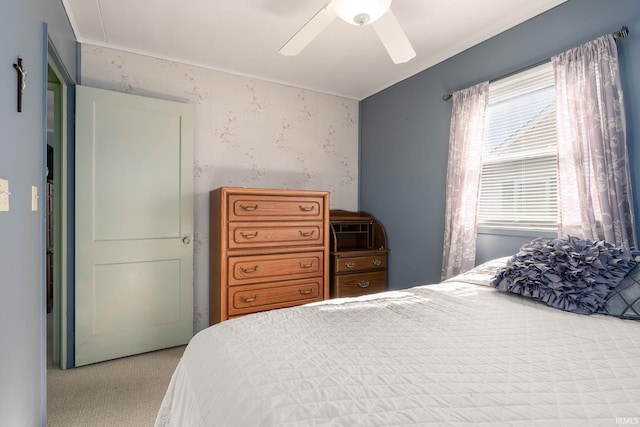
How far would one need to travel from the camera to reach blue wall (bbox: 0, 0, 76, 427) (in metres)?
1.15

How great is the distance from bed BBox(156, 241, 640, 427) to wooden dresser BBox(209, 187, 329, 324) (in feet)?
4.67

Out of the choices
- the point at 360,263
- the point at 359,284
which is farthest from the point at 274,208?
the point at 359,284

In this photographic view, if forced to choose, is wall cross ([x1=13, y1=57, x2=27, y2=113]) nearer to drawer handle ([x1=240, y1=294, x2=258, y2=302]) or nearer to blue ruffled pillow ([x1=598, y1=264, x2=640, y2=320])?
drawer handle ([x1=240, y1=294, x2=258, y2=302])

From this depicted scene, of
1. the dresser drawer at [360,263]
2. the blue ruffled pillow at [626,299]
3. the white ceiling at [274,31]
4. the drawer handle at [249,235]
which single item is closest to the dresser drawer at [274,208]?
the drawer handle at [249,235]

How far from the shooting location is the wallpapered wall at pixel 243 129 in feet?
9.20

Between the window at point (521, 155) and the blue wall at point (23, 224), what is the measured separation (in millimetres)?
2716

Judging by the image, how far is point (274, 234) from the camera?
280cm

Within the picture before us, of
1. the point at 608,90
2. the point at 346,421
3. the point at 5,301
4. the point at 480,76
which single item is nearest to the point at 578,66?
the point at 608,90

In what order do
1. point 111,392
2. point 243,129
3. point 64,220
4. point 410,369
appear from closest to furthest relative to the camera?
point 410,369
point 111,392
point 64,220
point 243,129

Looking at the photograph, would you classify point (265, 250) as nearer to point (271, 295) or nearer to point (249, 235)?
point (249, 235)

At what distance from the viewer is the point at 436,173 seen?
2.90m

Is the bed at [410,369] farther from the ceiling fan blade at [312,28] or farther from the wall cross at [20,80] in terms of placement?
the ceiling fan blade at [312,28]

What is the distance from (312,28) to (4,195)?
5.24ft

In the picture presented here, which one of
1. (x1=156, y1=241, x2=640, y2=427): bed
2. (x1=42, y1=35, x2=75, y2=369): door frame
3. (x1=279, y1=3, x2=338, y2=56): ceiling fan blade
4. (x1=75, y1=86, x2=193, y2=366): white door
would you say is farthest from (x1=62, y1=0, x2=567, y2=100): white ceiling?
(x1=156, y1=241, x2=640, y2=427): bed
